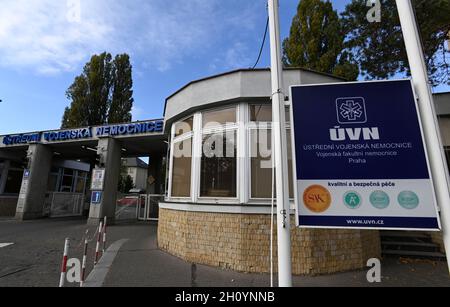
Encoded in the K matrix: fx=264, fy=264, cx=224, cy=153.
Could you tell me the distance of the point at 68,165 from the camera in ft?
70.8

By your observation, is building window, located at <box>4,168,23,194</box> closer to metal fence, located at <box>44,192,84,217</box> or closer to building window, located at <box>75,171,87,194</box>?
metal fence, located at <box>44,192,84,217</box>

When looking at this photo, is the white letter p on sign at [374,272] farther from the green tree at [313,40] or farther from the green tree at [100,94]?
the green tree at [100,94]

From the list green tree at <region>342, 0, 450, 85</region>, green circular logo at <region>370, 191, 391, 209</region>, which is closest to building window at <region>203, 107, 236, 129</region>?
green circular logo at <region>370, 191, 391, 209</region>

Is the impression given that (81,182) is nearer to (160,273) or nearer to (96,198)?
(96,198)

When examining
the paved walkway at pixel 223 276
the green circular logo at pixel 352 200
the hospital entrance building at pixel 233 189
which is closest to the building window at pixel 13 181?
the hospital entrance building at pixel 233 189

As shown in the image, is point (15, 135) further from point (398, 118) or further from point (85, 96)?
point (398, 118)

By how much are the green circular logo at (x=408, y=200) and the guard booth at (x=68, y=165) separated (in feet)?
37.2

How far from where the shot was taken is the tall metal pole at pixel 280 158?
2.60m

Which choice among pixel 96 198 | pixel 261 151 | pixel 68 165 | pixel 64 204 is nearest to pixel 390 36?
pixel 261 151

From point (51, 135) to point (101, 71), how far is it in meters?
12.0

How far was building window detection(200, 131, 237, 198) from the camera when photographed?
6.08 meters

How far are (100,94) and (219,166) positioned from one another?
21.9 metres

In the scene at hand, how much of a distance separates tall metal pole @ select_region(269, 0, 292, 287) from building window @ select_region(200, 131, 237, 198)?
10.5ft
